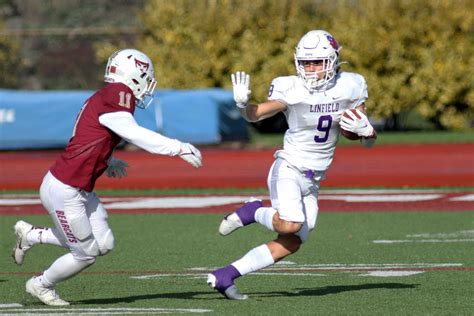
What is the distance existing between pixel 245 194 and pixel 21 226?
31.2ft

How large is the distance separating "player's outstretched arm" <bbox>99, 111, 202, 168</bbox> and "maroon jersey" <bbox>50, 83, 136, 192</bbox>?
73mm

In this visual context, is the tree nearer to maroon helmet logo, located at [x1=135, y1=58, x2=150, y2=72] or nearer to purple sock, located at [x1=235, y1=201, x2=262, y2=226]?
purple sock, located at [x1=235, y1=201, x2=262, y2=226]

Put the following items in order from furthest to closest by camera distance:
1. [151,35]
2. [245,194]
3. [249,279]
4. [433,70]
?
1. [151,35]
2. [433,70]
3. [245,194]
4. [249,279]

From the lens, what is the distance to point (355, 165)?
70.3 ft

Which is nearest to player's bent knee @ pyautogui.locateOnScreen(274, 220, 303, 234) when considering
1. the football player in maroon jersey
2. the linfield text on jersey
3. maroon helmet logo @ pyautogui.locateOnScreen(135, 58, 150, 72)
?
the linfield text on jersey

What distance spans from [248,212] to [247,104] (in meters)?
0.85

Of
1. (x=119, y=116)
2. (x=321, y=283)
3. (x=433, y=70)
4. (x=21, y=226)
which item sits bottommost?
(x=433, y=70)

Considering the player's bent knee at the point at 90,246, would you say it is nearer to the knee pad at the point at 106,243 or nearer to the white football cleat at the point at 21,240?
the knee pad at the point at 106,243

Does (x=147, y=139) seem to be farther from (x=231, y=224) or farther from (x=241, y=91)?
(x=231, y=224)

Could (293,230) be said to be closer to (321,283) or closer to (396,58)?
(321,283)

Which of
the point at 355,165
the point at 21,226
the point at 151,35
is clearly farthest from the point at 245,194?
the point at 151,35

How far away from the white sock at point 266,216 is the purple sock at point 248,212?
2.5 inches

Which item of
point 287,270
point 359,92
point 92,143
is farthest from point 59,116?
point 92,143

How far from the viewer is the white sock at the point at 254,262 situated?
801 cm
